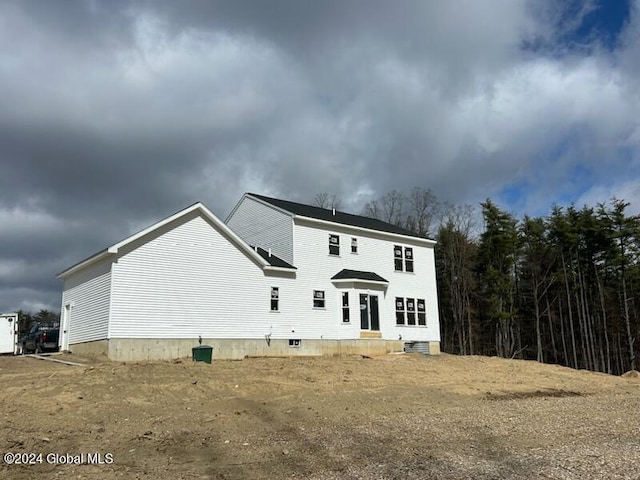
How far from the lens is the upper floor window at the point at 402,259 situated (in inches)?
1283

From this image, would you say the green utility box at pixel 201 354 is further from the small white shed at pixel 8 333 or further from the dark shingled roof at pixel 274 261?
the small white shed at pixel 8 333

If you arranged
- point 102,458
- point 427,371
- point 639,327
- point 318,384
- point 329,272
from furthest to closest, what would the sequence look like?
point 639,327 → point 329,272 → point 427,371 → point 318,384 → point 102,458

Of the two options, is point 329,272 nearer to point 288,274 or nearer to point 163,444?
point 288,274

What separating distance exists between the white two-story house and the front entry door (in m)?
0.06

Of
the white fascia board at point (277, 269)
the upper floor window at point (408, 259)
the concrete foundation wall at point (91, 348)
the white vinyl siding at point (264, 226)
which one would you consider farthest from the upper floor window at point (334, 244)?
the concrete foundation wall at point (91, 348)

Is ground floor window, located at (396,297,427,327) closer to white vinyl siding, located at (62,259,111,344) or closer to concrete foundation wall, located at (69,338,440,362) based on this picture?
concrete foundation wall, located at (69,338,440,362)

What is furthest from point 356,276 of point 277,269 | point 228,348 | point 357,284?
point 228,348

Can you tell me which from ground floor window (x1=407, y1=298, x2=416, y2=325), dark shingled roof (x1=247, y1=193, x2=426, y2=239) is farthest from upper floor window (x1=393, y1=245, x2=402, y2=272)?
ground floor window (x1=407, y1=298, x2=416, y2=325)

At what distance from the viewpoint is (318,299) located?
28594 mm

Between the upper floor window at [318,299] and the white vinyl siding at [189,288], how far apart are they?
2227 millimetres

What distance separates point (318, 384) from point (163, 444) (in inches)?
328

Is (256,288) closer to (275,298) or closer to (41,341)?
(275,298)

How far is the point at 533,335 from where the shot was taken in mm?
47531

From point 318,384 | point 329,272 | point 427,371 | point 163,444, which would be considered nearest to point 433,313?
point 329,272
